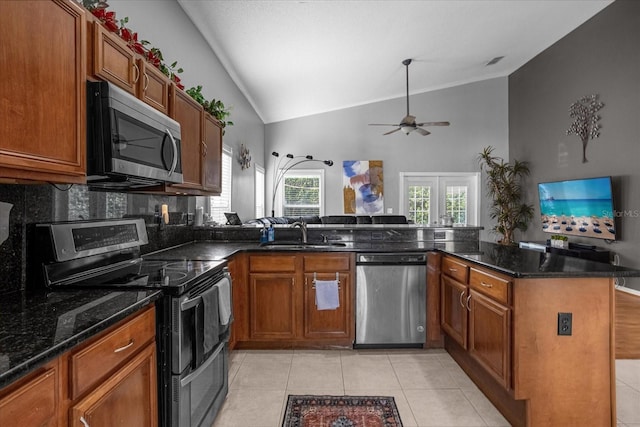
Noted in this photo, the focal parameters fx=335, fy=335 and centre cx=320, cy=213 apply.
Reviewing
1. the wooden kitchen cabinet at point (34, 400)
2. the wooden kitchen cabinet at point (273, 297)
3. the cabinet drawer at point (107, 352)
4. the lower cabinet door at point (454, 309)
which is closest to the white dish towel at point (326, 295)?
the wooden kitchen cabinet at point (273, 297)

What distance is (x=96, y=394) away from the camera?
104cm

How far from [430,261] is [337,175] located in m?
4.85

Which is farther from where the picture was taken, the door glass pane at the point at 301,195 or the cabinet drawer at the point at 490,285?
the door glass pane at the point at 301,195

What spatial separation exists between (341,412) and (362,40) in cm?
401

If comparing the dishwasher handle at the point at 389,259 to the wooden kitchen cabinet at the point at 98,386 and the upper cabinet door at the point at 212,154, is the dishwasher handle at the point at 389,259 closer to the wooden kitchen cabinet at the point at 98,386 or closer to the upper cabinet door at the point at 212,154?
the upper cabinet door at the point at 212,154

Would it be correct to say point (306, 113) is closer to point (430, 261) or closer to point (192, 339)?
point (430, 261)

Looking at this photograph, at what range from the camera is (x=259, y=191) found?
7.04 meters

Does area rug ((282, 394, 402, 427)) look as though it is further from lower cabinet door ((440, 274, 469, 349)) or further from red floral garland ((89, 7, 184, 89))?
red floral garland ((89, 7, 184, 89))

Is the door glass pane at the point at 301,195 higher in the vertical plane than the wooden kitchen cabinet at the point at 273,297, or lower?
higher

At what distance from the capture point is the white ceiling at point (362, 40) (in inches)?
130

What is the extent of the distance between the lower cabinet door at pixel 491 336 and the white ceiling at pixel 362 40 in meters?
2.92

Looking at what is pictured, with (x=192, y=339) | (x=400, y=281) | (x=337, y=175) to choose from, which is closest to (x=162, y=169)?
(x=192, y=339)

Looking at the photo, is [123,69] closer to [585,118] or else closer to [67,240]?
[67,240]

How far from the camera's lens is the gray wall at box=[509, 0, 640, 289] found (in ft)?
13.5
